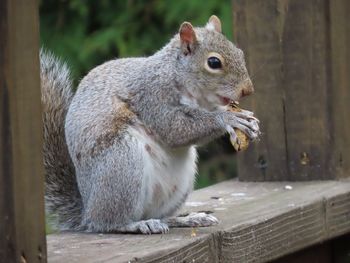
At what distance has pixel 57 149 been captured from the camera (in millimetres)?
2219

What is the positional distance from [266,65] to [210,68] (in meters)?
0.30

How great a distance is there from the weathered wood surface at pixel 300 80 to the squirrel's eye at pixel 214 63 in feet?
0.91

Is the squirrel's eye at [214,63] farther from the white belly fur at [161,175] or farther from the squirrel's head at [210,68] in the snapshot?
the white belly fur at [161,175]

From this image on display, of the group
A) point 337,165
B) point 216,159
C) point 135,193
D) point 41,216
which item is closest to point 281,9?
point 337,165

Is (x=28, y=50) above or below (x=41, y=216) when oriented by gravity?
above

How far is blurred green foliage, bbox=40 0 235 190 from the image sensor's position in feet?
12.8

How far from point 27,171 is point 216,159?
121 inches

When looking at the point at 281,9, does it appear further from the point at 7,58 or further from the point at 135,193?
the point at 7,58

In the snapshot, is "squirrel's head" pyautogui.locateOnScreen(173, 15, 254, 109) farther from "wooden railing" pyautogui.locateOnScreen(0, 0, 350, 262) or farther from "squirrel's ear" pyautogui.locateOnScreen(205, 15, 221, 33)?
"wooden railing" pyautogui.locateOnScreen(0, 0, 350, 262)

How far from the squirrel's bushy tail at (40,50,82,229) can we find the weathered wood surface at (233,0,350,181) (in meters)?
0.47

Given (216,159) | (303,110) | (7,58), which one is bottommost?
A: (216,159)

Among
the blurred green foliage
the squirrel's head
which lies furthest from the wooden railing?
the blurred green foliage

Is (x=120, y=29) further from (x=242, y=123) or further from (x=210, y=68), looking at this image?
(x=242, y=123)

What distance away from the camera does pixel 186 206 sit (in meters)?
2.27
